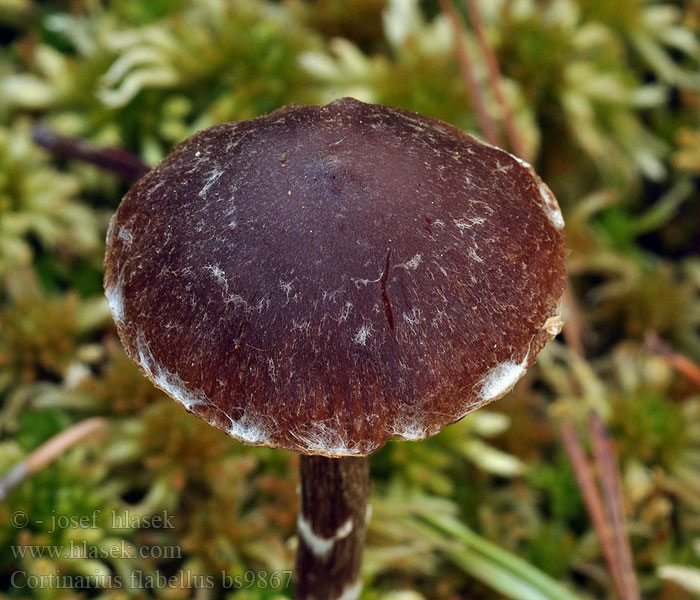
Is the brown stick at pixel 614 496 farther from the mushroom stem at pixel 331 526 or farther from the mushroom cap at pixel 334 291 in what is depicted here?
the mushroom cap at pixel 334 291

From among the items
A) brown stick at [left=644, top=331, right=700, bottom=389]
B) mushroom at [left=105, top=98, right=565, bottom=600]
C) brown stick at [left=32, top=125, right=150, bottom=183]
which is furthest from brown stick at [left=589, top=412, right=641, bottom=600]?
brown stick at [left=32, top=125, right=150, bottom=183]

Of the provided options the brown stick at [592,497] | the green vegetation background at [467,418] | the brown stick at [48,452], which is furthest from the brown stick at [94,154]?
the brown stick at [592,497]

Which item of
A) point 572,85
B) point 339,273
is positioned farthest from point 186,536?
point 572,85

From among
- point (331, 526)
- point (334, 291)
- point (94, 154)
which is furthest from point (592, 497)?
point (94, 154)

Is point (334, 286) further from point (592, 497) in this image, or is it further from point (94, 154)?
point (94, 154)

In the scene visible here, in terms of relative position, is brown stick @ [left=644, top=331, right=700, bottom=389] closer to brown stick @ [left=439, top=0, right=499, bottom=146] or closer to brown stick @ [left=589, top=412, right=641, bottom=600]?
brown stick @ [left=589, top=412, right=641, bottom=600]

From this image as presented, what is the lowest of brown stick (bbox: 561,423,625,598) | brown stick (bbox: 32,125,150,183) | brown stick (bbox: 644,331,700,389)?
brown stick (bbox: 561,423,625,598)
